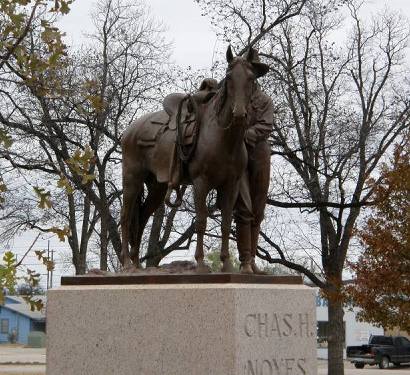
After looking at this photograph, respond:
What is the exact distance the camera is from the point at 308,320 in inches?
295

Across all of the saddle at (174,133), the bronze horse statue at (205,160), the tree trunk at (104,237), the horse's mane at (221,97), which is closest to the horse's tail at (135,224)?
the bronze horse statue at (205,160)

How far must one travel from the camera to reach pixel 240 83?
6941 millimetres

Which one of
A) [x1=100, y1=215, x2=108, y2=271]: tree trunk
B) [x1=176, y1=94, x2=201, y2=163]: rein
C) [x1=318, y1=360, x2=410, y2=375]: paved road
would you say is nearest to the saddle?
[x1=176, y1=94, x2=201, y2=163]: rein

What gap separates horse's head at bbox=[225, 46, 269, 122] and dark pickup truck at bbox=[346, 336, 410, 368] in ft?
103

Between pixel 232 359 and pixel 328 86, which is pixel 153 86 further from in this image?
pixel 232 359

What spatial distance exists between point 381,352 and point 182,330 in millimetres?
31902

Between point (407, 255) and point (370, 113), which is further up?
point (370, 113)

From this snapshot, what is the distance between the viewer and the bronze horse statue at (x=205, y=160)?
7.03 metres

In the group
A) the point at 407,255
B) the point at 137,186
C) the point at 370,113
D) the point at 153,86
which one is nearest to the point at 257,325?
the point at 137,186

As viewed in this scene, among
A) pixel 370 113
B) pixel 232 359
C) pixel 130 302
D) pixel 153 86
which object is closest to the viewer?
pixel 232 359

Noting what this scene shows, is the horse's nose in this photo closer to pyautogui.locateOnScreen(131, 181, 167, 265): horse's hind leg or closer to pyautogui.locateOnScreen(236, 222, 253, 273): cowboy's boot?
pyautogui.locateOnScreen(236, 222, 253, 273): cowboy's boot

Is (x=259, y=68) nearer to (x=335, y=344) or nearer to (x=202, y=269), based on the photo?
(x=202, y=269)

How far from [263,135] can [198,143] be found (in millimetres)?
697

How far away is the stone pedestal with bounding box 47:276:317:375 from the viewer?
22.1ft
